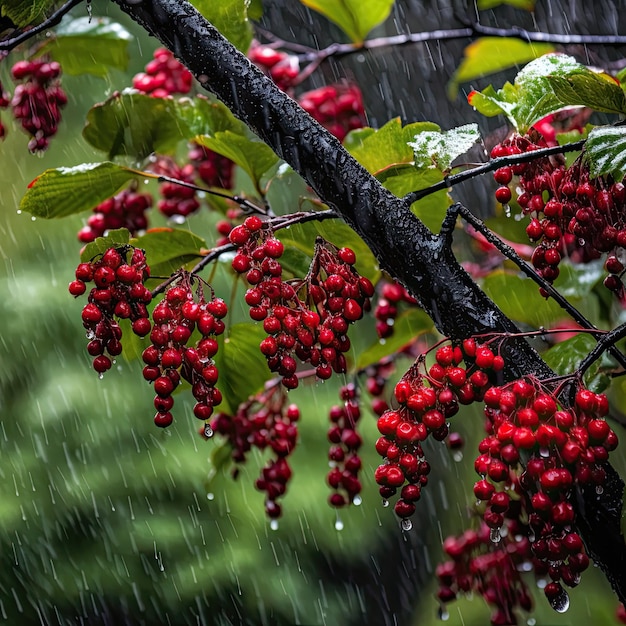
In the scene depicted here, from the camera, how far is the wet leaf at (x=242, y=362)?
697 millimetres

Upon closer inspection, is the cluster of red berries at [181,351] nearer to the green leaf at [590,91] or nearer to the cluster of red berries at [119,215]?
the green leaf at [590,91]

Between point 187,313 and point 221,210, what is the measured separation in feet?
1.20

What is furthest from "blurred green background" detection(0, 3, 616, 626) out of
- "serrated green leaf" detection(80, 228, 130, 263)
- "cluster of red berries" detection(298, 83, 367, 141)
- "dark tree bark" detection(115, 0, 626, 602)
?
"dark tree bark" detection(115, 0, 626, 602)

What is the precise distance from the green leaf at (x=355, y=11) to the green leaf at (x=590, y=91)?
470 mm

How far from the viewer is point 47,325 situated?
275cm

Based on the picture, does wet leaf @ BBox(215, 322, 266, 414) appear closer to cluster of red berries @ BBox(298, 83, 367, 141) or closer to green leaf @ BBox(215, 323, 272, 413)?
green leaf @ BBox(215, 323, 272, 413)

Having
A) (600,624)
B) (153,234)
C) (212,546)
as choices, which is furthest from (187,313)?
(212,546)

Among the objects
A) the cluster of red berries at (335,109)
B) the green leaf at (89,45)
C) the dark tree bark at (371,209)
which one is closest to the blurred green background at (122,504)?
the cluster of red berries at (335,109)

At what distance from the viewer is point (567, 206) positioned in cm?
50

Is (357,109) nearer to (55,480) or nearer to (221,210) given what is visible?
(221,210)

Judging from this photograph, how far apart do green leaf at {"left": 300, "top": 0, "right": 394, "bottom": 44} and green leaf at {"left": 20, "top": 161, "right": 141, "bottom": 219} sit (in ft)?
1.22

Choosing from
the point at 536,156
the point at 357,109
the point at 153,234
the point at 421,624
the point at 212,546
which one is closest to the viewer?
the point at 536,156

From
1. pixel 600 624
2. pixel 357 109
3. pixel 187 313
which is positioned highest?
pixel 357 109

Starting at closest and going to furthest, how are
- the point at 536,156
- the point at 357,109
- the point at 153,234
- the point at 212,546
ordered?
the point at 536,156 → the point at 153,234 → the point at 357,109 → the point at 212,546
